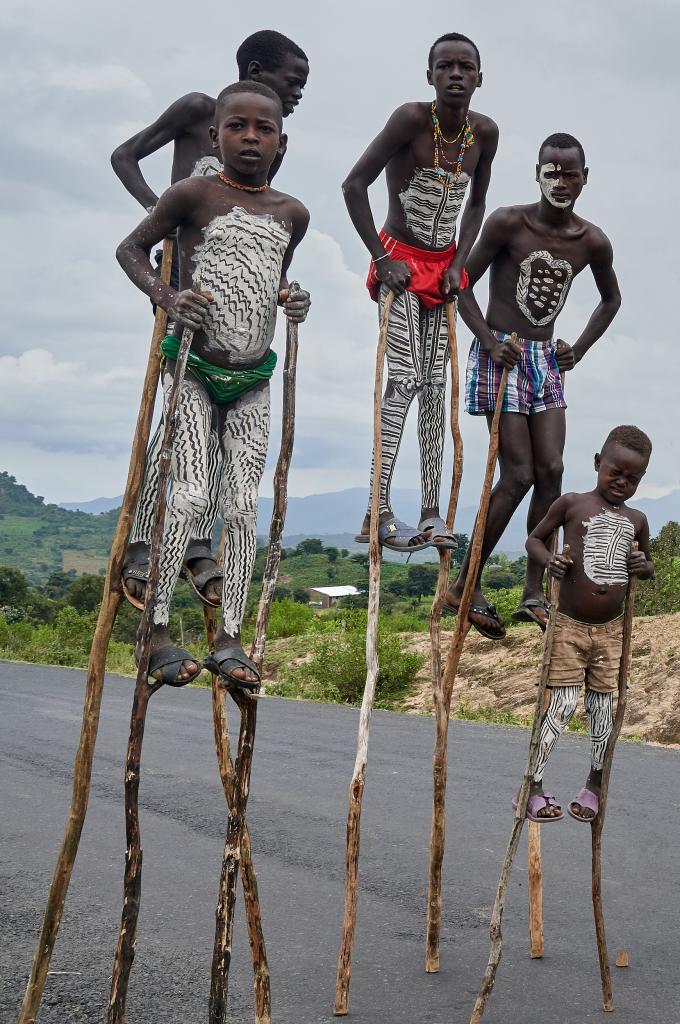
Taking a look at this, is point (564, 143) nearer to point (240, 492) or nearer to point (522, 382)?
point (522, 382)

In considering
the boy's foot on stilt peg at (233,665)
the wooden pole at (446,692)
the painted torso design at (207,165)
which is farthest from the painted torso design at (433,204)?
the boy's foot on stilt peg at (233,665)

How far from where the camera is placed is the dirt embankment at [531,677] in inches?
588

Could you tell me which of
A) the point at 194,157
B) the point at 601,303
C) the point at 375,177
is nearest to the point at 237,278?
the point at 194,157

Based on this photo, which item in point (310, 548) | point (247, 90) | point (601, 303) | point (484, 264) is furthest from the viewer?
point (310, 548)

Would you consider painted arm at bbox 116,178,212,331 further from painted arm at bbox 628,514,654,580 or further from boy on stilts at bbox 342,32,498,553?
painted arm at bbox 628,514,654,580

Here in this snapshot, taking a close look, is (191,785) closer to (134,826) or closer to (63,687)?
(134,826)

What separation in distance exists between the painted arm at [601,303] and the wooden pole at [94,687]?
219 cm

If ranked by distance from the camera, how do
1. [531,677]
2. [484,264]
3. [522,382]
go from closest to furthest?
1. [522,382]
2. [484,264]
3. [531,677]

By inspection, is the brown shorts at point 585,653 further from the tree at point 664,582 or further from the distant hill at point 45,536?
the distant hill at point 45,536

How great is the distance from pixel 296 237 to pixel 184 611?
24.4 metres

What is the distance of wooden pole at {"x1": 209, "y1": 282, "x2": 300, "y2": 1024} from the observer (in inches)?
183

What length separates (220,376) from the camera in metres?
4.73

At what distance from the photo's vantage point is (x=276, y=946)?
6.73 metres

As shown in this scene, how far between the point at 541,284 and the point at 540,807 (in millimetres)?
2484
